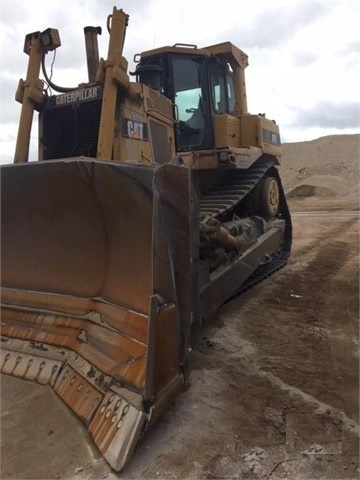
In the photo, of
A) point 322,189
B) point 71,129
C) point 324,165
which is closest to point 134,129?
point 71,129

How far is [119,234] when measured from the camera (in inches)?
123

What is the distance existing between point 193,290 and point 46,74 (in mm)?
3096

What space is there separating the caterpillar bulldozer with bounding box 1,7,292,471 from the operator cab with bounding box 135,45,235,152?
13 mm

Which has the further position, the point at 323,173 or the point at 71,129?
the point at 323,173

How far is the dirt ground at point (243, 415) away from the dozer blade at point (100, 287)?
6.2 inches

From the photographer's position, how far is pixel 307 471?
7.67ft

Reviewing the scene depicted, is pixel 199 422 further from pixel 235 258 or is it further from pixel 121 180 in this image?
pixel 235 258

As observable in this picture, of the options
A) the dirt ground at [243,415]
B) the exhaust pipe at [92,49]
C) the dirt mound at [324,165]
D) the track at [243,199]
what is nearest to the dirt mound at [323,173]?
the dirt mound at [324,165]

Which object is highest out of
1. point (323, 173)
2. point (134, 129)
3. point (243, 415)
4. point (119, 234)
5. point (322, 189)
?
point (323, 173)

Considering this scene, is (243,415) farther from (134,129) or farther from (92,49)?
(92,49)

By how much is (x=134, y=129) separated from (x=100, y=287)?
71.2 inches

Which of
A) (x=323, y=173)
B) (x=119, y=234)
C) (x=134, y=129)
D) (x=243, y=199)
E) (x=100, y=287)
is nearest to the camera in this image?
(x=119, y=234)

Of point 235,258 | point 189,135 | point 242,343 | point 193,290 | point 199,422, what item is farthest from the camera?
point 189,135

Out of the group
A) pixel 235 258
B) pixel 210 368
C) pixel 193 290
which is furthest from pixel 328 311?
pixel 193 290
